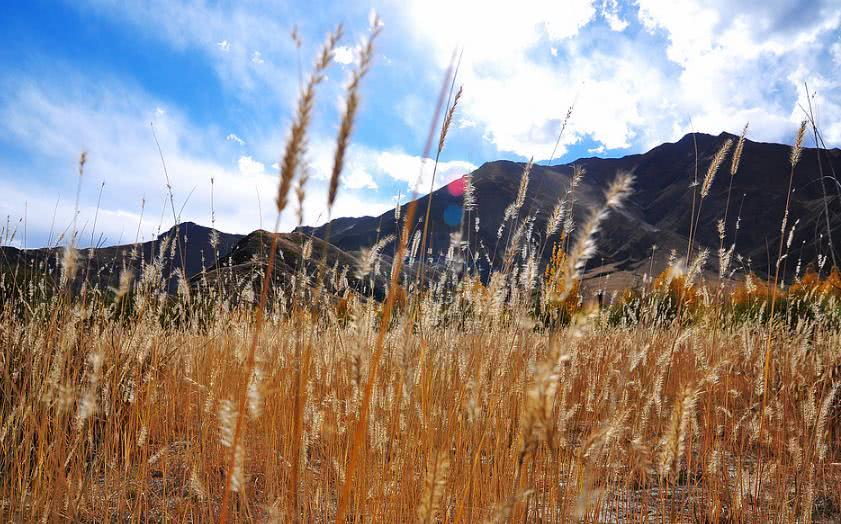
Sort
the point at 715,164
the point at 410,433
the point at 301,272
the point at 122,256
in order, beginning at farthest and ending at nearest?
the point at 122,256 → the point at 715,164 → the point at 410,433 → the point at 301,272

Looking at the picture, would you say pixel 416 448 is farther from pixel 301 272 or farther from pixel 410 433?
pixel 301 272

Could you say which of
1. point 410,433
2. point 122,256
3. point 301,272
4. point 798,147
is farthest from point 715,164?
point 122,256

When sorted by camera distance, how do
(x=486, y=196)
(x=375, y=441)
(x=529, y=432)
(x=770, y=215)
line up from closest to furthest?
(x=529, y=432) → (x=375, y=441) → (x=770, y=215) → (x=486, y=196)

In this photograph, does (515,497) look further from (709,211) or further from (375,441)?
(709,211)

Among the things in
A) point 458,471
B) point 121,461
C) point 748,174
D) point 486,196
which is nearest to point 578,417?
point 458,471

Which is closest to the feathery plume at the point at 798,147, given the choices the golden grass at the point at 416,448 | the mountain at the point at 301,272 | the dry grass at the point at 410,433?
the dry grass at the point at 410,433

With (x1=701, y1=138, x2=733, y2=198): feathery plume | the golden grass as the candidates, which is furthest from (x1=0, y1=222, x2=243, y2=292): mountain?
(x1=701, y1=138, x2=733, y2=198): feathery plume

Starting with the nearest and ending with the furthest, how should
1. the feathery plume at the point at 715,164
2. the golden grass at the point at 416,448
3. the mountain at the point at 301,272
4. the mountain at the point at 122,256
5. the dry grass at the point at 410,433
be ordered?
the dry grass at the point at 410,433, the golden grass at the point at 416,448, the mountain at the point at 301,272, the feathery plume at the point at 715,164, the mountain at the point at 122,256

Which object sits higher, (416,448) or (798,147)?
(798,147)

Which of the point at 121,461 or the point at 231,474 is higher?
the point at 231,474

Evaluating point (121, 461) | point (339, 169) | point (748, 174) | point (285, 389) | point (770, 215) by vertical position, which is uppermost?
point (748, 174)

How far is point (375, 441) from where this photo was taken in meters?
1.69

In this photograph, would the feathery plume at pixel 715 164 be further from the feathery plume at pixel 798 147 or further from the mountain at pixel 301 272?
the mountain at pixel 301 272

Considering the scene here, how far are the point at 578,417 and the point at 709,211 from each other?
6633 inches
